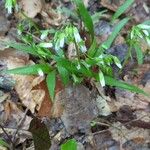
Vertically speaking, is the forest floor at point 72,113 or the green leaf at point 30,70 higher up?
the green leaf at point 30,70

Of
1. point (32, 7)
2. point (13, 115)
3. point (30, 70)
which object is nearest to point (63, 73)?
point (30, 70)

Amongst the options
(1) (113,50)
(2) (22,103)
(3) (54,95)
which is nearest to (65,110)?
(3) (54,95)

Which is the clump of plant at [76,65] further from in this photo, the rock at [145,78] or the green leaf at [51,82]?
the rock at [145,78]

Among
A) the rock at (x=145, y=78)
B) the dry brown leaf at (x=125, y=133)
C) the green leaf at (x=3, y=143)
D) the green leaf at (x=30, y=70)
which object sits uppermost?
the green leaf at (x=30, y=70)

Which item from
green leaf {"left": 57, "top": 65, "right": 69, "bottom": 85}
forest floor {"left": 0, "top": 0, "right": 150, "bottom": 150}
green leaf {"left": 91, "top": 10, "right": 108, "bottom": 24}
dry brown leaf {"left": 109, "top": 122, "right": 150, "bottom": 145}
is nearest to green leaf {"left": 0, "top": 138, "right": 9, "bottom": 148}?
forest floor {"left": 0, "top": 0, "right": 150, "bottom": 150}

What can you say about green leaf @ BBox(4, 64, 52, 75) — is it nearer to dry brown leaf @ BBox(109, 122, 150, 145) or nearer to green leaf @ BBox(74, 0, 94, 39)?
green leaf @ BBox(74, 0, 94, 39)

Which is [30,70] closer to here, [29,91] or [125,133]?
[29,91]

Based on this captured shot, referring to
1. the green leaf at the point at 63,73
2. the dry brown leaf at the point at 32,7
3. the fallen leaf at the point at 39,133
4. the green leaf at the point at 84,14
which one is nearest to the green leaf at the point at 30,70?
the green leaf at the point at 63,73
